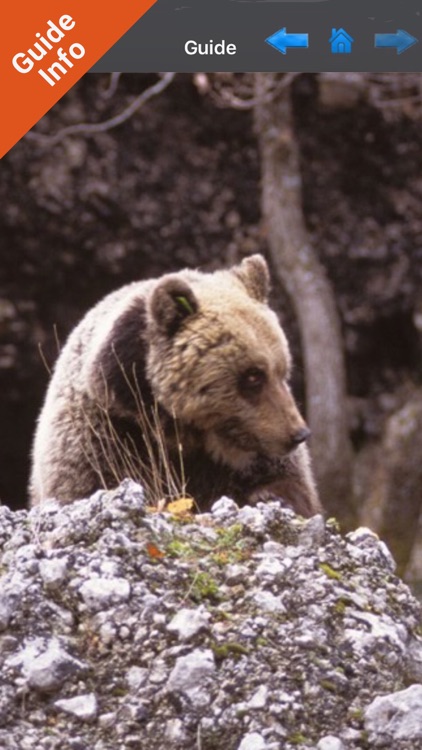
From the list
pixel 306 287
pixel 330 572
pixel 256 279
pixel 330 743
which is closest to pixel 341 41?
pixel 256 279

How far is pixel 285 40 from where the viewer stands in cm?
727

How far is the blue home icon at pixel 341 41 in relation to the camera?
705 cm

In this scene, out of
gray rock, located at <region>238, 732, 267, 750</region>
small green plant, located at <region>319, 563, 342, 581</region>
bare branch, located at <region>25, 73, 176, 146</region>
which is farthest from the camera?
bare branch, located at <region>25, 73, 176, 146</region>

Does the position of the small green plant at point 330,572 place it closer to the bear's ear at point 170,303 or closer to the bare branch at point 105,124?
the bear's ear at point 170,303

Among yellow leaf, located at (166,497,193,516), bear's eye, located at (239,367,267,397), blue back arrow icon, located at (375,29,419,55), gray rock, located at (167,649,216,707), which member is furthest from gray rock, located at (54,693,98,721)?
blue back arrow icon, located at (375,29,419,55)

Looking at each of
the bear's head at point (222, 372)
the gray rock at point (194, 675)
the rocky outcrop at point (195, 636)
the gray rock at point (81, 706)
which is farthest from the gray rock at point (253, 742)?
the bear's head at point (222, 372)

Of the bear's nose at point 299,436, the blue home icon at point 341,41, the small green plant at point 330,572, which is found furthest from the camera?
the blue home icon at point 341,41

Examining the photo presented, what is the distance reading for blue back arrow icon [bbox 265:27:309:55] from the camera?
7188 mm

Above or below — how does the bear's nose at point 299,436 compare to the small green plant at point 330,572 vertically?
above

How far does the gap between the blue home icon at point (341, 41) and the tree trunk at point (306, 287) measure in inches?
254

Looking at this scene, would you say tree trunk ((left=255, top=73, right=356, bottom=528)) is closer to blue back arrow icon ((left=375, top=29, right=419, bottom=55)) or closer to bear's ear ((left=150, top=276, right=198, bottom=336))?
blue back arrow icon ((left=375, top=29, right=419, bottom=55))

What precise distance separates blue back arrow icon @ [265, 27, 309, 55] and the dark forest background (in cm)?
632

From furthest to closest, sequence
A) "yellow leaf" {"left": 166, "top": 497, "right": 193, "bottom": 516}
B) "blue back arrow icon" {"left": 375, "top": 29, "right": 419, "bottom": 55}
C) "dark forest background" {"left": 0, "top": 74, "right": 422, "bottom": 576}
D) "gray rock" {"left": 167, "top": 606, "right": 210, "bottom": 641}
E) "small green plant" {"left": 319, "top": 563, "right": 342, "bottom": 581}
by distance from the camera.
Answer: "dark forest background" {"left": 0, "top": 74, "right": 422, "bottom": 576}, "blue back arrow icon" {"left": 375, "top": 29, "right": 419, "bottom": 55}, "yellow leaf" {"left": 166, "top": 497, "right": 193, "bottom": 516}, "small green plant" {"left": 319, "top": 563, "right": 342, "bottom": 581}, "gray rock" {"left": 167, "top": 606, "right": 210, "bottom": 641}

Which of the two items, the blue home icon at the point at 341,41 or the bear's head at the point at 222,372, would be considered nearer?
the bear's head at the point at 222,372
